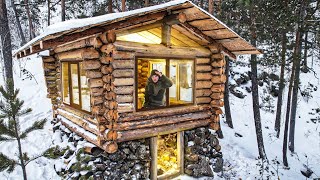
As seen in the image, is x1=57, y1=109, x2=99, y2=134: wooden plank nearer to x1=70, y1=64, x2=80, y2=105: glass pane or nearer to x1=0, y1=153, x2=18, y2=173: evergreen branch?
x1=70, y1=64, x2=80, y2=105: glass pane

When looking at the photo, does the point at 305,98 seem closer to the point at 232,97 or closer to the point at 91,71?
the point at 232,97

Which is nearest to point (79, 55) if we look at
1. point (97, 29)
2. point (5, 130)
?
point (97, 29)

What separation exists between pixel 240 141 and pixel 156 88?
27.4ft

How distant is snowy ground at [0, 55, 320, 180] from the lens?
9.65 metres

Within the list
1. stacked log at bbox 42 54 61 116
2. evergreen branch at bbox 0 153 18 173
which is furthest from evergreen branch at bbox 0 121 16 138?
stacked log at bbox 42 54 61 116

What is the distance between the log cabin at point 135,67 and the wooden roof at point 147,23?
22 mm

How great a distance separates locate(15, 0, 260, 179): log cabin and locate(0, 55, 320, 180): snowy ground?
65.6 inches

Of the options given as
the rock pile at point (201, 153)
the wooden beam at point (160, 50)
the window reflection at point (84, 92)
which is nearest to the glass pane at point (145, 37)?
the wooden beam at point (160, 50)

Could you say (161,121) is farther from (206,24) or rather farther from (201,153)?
(206,24)

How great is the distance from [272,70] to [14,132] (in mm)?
20632

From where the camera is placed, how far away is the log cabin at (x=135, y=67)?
689 centimetres

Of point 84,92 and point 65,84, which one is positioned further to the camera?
point 65,84

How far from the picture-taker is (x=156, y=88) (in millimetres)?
8430

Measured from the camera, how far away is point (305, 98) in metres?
22.3
